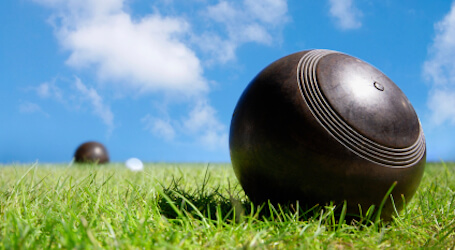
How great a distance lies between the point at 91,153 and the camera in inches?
512

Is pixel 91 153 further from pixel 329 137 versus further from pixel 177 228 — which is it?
pixel 329 137

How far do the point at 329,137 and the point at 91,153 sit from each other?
1132cm

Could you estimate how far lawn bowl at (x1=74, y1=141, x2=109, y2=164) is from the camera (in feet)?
42.2

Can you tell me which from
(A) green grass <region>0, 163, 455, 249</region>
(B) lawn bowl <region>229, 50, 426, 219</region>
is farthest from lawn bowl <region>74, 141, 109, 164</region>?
(B) lawn bowl <region>229, 50, 426, 219</region>

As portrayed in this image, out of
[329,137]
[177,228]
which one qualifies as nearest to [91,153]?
[177,228]

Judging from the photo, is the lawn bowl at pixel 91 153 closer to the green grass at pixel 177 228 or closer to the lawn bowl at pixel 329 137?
the green grass at pixel 177 228

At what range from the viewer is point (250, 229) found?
2898 millimetres

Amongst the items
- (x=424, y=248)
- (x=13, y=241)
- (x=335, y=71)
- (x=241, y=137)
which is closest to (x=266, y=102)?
(x=241, y=137)

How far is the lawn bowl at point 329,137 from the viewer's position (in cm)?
316

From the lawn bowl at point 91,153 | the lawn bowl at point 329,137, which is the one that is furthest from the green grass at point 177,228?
the lawn bowl at point 91,153

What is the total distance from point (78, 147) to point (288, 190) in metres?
11.5

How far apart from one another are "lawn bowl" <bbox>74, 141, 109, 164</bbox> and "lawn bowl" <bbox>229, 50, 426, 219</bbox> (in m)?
10.3

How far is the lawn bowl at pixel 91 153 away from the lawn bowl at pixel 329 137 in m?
10.3

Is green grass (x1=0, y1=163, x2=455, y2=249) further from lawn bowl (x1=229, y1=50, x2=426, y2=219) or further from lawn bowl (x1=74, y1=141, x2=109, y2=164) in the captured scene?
lawn bowl (x1=74, y1=141, x2=109, y2=164)
